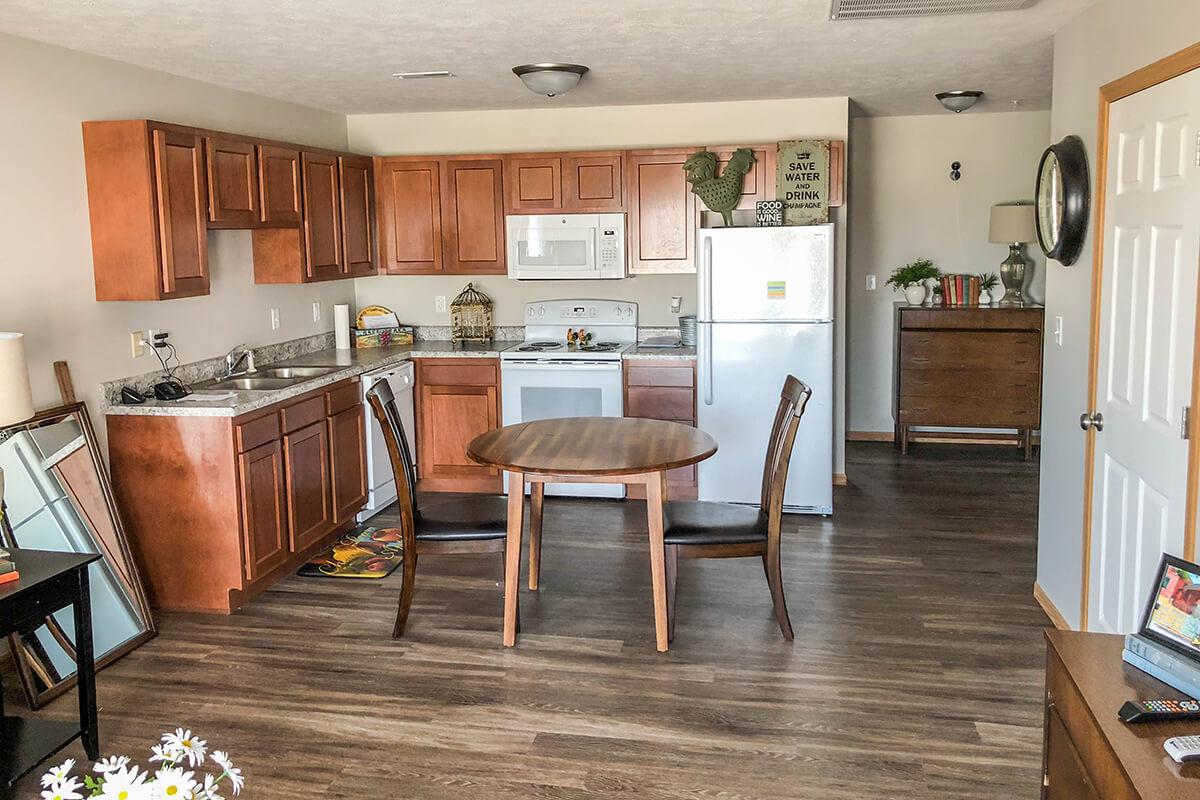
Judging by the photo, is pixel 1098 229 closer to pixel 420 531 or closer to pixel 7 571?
pixel 420 531

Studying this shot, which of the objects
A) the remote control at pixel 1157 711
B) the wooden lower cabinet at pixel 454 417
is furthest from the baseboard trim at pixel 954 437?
the remote control at pixel 1157 711

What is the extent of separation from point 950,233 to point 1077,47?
11.9 ft

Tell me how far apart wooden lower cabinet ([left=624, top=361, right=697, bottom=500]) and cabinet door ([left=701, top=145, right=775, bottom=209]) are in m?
1.01

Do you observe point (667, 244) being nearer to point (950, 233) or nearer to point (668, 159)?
point (668, 159)

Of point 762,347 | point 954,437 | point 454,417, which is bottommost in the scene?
point 954,437

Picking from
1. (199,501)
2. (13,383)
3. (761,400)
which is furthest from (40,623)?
(761,400)

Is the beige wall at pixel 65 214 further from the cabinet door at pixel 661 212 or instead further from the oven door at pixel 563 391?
Result: the cabinet door at pixel 661 212

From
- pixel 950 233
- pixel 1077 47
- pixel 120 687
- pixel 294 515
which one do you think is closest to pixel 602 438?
pixel 294 515

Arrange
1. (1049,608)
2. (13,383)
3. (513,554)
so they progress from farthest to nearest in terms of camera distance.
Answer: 1. (1049,608)
2. (513,554)
3. (13,383)

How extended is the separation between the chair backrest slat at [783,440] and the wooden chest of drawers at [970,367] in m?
3.22

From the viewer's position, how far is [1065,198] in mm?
3686

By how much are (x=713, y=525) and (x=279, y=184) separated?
2.75m

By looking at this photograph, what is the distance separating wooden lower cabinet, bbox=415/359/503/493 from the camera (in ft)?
19.5

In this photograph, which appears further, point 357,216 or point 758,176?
point 357,216
